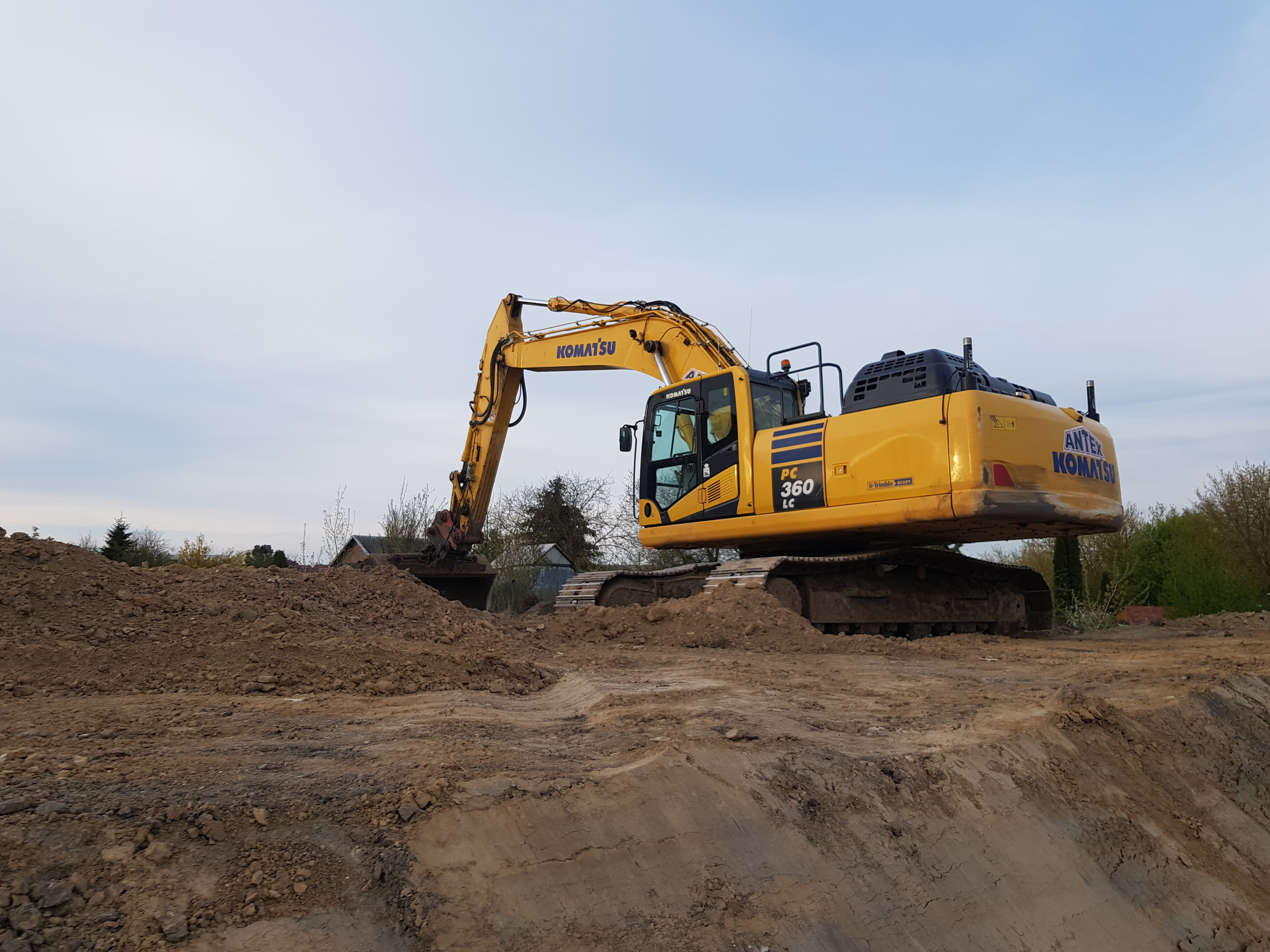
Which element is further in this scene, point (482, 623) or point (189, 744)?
point (482, 623)

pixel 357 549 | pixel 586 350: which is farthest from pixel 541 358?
pixel 357 549

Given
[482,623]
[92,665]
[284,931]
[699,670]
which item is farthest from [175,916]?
[482,623]

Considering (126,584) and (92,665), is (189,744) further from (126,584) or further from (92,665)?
(126,584)

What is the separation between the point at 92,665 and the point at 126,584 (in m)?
1.59

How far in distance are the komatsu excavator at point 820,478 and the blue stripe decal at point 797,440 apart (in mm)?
24

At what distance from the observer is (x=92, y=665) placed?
4965 millimetres

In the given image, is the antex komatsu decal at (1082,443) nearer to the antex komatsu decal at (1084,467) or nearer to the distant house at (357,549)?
the antex komatsu decal at (1084,467)

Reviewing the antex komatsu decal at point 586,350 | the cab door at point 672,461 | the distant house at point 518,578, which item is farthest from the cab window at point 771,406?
the distant house at point 518,578

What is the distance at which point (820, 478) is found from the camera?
30.3 ft

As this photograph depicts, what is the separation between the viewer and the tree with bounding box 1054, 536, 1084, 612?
50.8 ft

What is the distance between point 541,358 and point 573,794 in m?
9.47

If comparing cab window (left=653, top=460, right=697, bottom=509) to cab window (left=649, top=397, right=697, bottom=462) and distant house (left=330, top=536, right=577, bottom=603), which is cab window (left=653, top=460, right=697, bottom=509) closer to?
cab window (left=649, top=397, right=697, bottom=462)

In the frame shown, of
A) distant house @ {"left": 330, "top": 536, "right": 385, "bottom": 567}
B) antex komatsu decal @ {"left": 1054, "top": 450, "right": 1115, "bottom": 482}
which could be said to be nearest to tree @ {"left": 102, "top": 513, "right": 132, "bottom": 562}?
distant house @ {"left": 330, "top": 536, "right": 385, "bottom": 567}

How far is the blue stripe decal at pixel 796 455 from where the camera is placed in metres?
9.27
